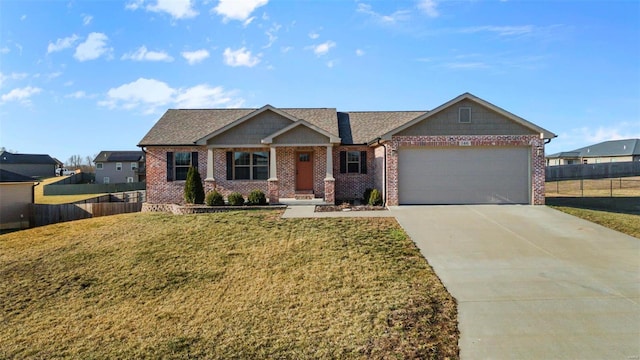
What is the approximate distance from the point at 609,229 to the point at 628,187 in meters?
18.5

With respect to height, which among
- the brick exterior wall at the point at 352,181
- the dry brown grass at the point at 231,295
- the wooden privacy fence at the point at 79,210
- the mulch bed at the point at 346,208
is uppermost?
the brick exterior wall at the point at 352,181

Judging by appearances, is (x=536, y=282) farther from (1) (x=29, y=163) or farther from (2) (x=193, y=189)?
(1) (x=29, y=163)

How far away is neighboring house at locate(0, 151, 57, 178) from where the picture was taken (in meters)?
59.7

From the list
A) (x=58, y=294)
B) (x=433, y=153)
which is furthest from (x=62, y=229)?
(x=433, y=153)

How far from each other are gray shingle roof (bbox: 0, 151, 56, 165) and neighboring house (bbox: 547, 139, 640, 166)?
259 ft

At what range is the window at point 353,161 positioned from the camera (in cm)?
1931

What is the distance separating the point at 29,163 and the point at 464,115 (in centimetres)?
6994

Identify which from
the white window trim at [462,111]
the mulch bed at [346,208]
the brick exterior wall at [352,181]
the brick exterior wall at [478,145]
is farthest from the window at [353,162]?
the white window trim at [462,111]

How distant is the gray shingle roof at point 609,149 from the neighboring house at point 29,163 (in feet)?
261

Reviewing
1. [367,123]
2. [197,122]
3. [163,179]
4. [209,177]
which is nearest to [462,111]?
[367,123]

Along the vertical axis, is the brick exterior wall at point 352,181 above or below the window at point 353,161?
below

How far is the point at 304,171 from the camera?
64.0ft

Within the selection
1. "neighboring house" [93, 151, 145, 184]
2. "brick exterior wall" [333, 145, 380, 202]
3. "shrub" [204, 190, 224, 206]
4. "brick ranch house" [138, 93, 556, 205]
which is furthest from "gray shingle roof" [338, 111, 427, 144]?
"neighboring house" [93, 151, 145, 184]

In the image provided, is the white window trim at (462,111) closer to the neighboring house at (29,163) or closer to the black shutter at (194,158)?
the black shutter at (194,158)
